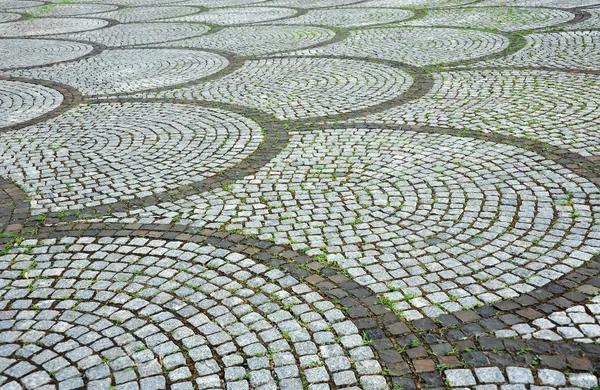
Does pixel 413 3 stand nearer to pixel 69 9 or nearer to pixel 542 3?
pixel 542 3

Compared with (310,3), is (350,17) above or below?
above

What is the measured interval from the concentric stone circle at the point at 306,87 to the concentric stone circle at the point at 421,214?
5.79 feet

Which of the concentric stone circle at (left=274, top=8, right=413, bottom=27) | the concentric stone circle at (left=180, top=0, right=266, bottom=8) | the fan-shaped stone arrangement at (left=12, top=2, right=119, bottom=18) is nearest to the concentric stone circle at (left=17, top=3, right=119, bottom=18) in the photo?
the fan-shaped stone arrangement at (left=12, top=2, right=119, bottom=18)

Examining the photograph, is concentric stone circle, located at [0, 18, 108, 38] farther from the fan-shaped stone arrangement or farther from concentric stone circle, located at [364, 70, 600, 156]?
concentric stone circle, located at [364, 70, 600, 156]

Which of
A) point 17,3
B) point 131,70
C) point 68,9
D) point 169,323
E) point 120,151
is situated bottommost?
point 17,3

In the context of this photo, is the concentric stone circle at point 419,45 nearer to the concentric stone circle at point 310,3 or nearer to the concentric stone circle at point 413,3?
the concentric stone circle at point 413,3

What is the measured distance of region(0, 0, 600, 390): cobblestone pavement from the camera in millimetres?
4023

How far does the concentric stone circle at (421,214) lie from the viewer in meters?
4.83

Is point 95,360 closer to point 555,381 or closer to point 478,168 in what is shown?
point 555,381

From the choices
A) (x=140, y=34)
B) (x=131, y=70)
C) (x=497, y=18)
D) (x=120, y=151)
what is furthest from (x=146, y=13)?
(x=120, y=151)

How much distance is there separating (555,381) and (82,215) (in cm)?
450

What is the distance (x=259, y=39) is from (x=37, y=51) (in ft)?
17.3

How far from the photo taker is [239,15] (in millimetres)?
19094

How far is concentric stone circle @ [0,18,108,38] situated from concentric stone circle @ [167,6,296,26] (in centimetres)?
259
